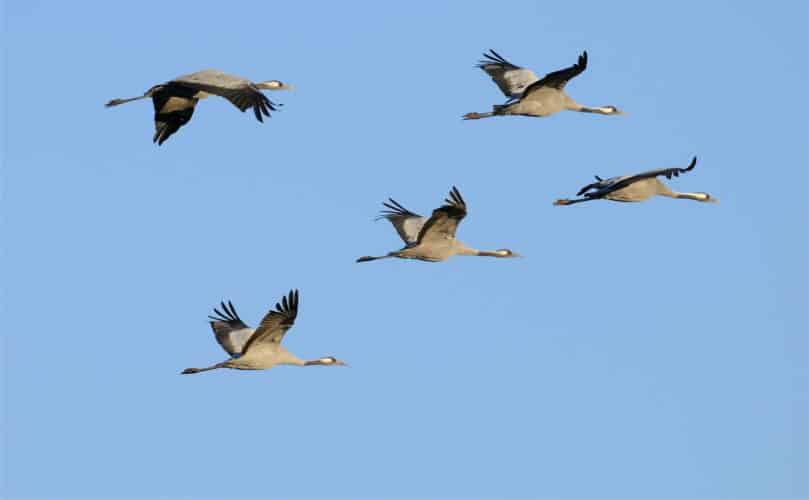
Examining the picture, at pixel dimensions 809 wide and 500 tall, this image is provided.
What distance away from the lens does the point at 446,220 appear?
21.4 m

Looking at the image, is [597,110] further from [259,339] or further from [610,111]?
[259,339]

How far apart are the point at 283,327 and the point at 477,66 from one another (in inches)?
245

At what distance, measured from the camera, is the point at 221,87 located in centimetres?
2005

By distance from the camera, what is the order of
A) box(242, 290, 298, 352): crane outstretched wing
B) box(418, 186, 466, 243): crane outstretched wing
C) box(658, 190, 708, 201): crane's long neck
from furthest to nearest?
box(658, 190, 708, 201): crane's long neck
box(418, 186, 466, 243): crane outstretched wing
box(242, 290, 298, 352): crane outstretched wing

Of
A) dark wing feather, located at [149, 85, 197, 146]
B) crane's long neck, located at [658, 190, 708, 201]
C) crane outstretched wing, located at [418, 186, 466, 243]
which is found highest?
dark wing feather, located at [149, 85, 197, 146]

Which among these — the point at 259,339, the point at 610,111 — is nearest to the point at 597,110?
the point at 610,111

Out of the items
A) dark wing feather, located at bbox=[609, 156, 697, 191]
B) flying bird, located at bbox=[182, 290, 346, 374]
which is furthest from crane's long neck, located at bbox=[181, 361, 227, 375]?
dark wing feather, located at bbox=[609, 156, 697, 191]

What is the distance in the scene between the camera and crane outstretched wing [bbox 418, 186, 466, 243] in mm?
21031

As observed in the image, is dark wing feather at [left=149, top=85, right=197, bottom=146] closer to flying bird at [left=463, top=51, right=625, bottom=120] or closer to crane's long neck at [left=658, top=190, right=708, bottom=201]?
flying bird at [left=463, top=51, right=625, bottom=120]

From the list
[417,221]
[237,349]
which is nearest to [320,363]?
[237,349]

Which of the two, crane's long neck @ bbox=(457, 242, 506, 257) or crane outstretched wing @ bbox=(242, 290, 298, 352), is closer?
crane outstretched wing @ bbox=(242, 290, 298, 352)

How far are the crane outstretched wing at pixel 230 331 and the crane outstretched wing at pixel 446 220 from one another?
2.40m

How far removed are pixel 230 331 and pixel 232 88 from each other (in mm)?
3450

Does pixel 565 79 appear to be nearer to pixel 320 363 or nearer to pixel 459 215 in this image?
pixel 459 215
